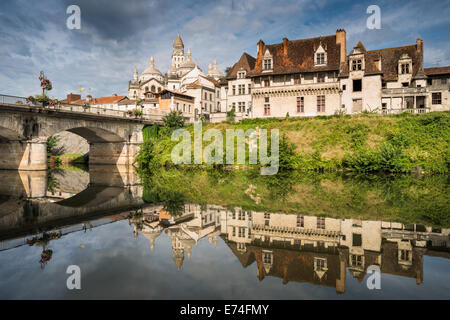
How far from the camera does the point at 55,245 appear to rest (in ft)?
26.0

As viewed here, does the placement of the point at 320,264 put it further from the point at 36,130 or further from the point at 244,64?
the point at 244,64

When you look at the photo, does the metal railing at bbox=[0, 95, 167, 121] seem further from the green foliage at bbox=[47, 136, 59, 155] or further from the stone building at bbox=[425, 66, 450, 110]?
the stone building at bbox=[425, 66, 450, 110]

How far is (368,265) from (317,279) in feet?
4.95

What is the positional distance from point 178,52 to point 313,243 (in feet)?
373

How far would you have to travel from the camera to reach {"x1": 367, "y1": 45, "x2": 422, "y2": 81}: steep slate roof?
40.0 m

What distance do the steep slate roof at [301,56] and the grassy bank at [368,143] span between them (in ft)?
27.8

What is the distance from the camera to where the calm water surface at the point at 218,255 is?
5418 mm

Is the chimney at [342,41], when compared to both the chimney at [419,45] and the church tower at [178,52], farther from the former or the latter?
the church tower at [178,52]

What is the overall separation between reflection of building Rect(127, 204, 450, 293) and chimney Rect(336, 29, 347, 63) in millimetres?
36467

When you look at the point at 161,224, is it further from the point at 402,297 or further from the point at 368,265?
the point at 402,297

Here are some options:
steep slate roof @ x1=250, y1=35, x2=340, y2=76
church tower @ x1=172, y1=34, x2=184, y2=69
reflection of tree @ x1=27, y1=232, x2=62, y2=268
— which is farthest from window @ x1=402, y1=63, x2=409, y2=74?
church tower @ x1=172, y1=34, x2=184, y2=69
